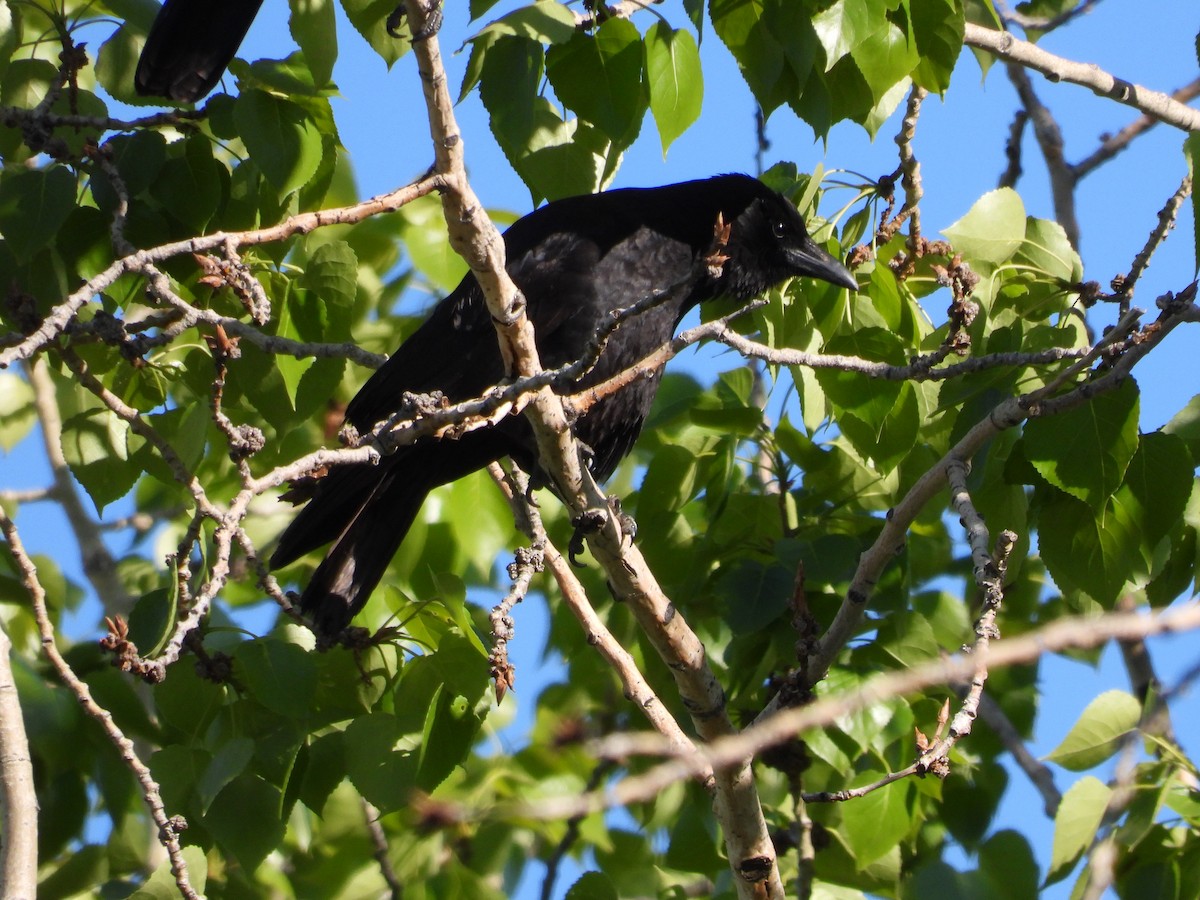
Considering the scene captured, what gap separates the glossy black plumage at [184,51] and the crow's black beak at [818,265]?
157 centimetres

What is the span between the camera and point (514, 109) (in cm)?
301

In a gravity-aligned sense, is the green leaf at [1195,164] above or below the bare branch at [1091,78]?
below

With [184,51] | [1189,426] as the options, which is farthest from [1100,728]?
[184,51]

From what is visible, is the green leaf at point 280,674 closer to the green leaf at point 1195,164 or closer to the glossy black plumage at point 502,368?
the glossy black plumage at point 502,368

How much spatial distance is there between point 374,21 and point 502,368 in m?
1.00

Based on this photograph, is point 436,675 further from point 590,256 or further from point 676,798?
point 676,798

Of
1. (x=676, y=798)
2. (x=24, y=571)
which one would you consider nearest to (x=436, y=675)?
(x=24, y=571)

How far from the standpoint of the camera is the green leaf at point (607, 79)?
308cm

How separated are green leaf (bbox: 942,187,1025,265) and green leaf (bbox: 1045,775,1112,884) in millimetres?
1191

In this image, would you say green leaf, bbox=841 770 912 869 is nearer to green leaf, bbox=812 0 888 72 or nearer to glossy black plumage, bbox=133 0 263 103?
green leaf, bbox=812 0 888 72

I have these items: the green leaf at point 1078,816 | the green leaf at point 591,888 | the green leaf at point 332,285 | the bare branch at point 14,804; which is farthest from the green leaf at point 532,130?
the green leaf at point 1078,816

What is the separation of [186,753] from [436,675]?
564mm

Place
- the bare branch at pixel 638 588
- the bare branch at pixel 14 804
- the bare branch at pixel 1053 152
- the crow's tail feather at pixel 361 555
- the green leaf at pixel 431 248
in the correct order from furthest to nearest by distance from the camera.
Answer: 1. the bare branch at pixel 1053 152
2. the green leaf at pixel 431 248
3. the crow's tail feather at pixel 361 555
4. the bare branch at pixel 638 588
5. the bare branch at pixel 14 804

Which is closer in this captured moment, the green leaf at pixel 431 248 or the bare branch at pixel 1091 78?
the bare branch at pixel 1091 78
